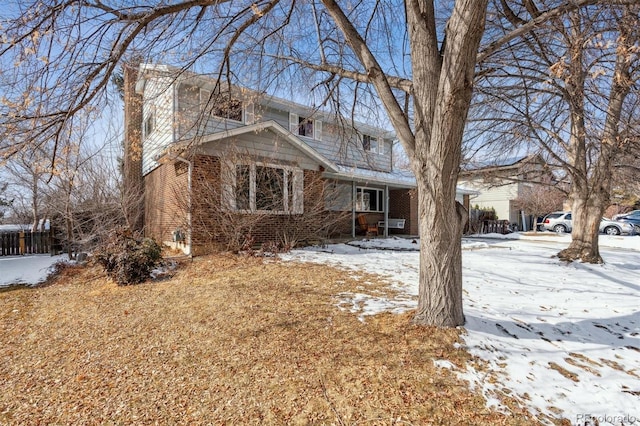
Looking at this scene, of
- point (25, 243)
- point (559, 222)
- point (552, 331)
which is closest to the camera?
point (552, 331)

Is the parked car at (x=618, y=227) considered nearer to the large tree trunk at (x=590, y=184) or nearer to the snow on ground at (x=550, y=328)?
the large tree trunk at (x=590, y=184)

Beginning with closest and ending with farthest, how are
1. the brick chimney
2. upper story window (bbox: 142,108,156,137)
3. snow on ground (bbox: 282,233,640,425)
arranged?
1. snow on ground (bbox: 282,233,640,425)
2. the brick chimney
3. upper story window (bbox: 142,108,156,137)

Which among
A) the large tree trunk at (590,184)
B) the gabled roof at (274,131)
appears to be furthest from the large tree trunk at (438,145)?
the gabled roof at (274,131)

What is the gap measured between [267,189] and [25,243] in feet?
Result: 29.8

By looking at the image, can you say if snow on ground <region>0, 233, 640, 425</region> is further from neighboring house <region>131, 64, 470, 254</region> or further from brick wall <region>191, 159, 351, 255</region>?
neighboring house <region>131, 64, 470, 254</region>

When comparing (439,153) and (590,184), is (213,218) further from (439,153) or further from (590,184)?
(590,184)

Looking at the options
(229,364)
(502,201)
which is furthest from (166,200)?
(502,201)

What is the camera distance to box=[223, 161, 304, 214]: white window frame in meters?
8.92

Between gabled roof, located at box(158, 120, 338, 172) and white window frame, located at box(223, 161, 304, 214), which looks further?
white window frame, located at box(223, 161, 304, 214)

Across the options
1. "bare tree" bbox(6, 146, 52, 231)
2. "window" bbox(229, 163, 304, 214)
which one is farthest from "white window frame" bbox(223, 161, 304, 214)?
"bare tree" bbox(6, 146, 52, 231)

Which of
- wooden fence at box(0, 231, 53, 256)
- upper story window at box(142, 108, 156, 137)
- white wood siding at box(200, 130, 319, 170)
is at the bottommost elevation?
wooden fence at box(0, 231, 53, 256)

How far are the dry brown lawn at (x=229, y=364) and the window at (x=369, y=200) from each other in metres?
11.1

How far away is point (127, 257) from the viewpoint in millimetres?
6547

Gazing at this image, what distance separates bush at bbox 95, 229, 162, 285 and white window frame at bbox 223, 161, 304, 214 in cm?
240
